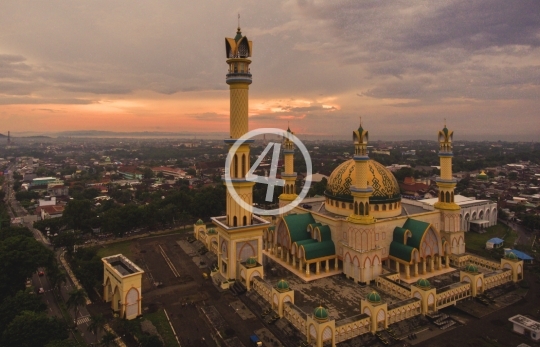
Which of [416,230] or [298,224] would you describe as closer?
[416,230]

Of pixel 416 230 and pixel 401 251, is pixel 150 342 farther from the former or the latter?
pixel 416 230

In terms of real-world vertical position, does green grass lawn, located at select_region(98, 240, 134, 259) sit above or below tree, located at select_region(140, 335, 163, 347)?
below

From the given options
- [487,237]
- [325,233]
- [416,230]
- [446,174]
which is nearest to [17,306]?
[325,233]

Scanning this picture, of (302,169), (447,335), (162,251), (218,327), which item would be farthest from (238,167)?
(302,169)

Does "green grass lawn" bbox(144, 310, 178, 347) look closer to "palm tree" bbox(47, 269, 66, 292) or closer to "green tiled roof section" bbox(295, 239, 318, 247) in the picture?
"palm tree" bbox(47, 269, 66, 292)

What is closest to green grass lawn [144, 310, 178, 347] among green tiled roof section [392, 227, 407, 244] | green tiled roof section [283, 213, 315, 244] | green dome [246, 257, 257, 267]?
green dome [246, 257, 257, 267]

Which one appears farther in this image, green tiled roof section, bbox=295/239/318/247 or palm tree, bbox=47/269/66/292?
green tiled roof section, bbox=295/239/318/247
